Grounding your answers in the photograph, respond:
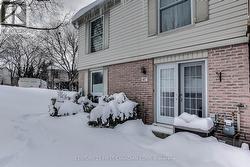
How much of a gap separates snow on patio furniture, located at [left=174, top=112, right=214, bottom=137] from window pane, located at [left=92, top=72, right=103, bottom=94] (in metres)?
5.27

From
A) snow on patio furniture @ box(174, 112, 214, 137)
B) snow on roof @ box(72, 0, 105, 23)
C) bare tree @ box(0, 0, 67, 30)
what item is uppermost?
bare tree @ box(0, 0, 67, 30)

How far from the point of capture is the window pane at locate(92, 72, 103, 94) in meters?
10.5

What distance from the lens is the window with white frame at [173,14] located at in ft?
21.3

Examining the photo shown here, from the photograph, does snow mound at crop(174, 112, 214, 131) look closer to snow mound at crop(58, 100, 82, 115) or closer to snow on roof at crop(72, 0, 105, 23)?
snow mound at crop(58, 100, 82, 115)

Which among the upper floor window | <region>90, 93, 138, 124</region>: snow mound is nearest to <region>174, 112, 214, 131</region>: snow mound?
<region>90, 93, 138, 124</region>: snow mound

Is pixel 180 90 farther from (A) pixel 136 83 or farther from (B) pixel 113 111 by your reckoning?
(B) pixel 113 111

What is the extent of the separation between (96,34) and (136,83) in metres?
3.86

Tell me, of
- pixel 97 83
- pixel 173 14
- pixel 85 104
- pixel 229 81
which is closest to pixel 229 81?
pixel 229 81

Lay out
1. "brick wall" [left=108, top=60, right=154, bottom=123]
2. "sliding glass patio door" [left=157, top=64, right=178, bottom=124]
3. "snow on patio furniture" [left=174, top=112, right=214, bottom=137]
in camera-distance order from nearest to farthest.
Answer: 1. "snow on patio furniture" [left=174, top=112, right=214, bottom=137]
2. "sliding glass patio door" [left=157, top=64, right=178, bottom=124]
3. "brick wall" [left=108, top=60, right=154, bottom=123]

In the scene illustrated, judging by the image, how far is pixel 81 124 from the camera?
760cm

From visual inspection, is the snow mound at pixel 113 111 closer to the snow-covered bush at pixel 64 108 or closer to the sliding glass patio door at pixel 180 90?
the sliding glass patio door at pixel 180 90

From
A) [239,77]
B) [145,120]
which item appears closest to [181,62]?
[239,77]

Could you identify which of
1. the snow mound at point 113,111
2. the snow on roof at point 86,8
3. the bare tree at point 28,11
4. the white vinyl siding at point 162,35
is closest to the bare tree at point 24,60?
the bare tree at point 28,11

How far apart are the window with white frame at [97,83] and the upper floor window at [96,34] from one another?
3.52ft
